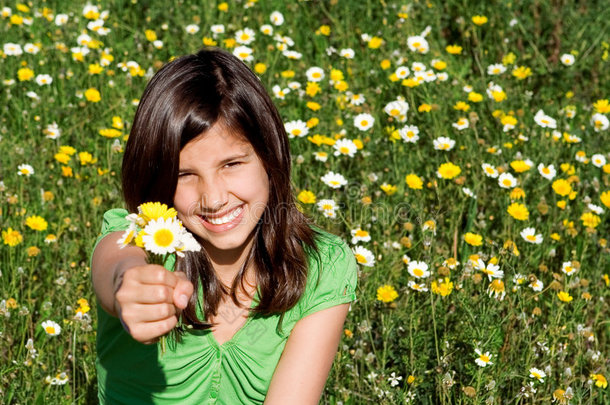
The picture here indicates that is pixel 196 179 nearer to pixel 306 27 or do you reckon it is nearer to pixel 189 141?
pixel 189 141

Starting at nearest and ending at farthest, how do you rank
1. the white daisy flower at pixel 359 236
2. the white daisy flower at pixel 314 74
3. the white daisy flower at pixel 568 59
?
1. the white daisy flower at pixel 359 236
2. the white daisy flower at pixel 314 74
3. the white daisy flower at pixel 568 59

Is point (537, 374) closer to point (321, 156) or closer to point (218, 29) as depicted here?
point (321, 156)

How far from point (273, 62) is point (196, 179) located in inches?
92.3

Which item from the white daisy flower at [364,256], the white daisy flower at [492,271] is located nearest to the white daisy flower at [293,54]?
the white daisy flower at [364,256]

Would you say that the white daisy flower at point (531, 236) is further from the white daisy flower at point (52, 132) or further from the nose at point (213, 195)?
the white daisy flower at point (52, 132)

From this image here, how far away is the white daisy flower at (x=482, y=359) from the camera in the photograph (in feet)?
7.11

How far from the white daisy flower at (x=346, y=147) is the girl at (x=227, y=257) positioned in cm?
112

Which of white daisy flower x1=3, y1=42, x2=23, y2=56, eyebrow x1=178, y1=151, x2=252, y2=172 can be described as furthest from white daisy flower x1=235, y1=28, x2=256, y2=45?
eyebrow x1=178, y1=151, x2=252, y2=172

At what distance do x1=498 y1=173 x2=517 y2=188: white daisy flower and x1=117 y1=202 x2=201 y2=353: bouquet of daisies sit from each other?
6.72ft

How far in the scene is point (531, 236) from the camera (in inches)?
115

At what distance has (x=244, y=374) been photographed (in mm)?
2041

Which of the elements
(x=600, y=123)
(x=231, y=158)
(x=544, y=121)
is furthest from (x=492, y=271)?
(x=600, y=123)

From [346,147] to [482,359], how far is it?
1321 mm

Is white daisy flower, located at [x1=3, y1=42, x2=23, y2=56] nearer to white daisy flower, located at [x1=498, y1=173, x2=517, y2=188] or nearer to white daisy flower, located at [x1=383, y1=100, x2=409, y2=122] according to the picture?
white daisy flower, located at [x1=383, y1=100, x2=409, y2=122]
